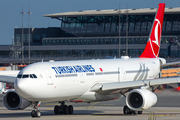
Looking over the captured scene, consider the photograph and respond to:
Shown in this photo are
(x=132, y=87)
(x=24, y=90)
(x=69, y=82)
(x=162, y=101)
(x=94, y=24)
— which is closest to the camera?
(x=24, y=90)

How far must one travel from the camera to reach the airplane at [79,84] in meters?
25.5

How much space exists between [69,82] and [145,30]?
93438mm

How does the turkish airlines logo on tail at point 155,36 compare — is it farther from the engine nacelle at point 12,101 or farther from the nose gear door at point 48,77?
the nose gear door at point 48,77

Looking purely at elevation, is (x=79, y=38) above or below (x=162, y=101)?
above

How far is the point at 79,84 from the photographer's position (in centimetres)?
2830

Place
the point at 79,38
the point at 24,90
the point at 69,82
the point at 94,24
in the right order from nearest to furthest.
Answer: the point at 24,90, the point at 69,82, the point at 79,38, the point at 94,24

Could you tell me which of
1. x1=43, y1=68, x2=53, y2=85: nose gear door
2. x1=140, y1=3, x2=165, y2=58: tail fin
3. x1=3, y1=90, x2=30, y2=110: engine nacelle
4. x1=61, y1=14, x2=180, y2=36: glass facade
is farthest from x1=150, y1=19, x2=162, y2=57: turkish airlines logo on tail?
x1=61, y1=14, x2=180, y2=36: glass facade

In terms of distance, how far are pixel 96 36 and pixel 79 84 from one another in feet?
303

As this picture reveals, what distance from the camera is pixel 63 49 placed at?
110875 mm

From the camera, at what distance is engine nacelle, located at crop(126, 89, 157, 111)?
27.7 metres

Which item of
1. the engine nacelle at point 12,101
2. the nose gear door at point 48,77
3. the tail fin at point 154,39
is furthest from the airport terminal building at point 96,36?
the nose gear door at point 48,77

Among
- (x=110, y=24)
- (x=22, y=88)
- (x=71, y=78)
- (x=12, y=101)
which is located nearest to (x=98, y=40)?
(x=110, y=24)

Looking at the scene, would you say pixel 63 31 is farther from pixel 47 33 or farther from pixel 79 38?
pixel 79 38

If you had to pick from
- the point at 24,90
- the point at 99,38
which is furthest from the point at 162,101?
the point at 99,38
